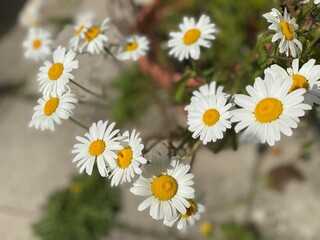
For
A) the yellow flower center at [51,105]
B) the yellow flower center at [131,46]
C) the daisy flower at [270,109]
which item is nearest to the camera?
the daisy flower at [270,109]

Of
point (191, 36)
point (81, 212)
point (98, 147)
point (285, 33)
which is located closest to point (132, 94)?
point (81, 212)

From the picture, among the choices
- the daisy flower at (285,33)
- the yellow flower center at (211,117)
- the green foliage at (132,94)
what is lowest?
the yellow flower center at (211,117)

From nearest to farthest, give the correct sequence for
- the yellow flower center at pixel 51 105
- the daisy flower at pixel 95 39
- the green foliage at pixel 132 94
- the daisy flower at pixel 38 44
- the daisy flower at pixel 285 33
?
the daisy flower at pixel 285 33, the yellow flower center at pixel 51 105, the daisy flower at pixel 95 39, the daisy flower at pixel 38 44, the green foliage at pixel 132 94

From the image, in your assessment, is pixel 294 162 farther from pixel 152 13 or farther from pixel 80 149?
pixel 80 149

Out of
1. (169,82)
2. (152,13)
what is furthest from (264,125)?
(152,13)

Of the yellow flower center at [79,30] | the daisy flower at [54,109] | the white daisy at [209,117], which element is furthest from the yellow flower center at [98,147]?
the yellow flower center at [79,30]

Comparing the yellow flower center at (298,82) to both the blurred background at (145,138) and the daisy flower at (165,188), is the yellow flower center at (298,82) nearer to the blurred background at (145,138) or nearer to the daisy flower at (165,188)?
the daisy flower at (165,188)

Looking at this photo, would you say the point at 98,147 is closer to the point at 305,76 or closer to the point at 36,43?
the point at 305,76
